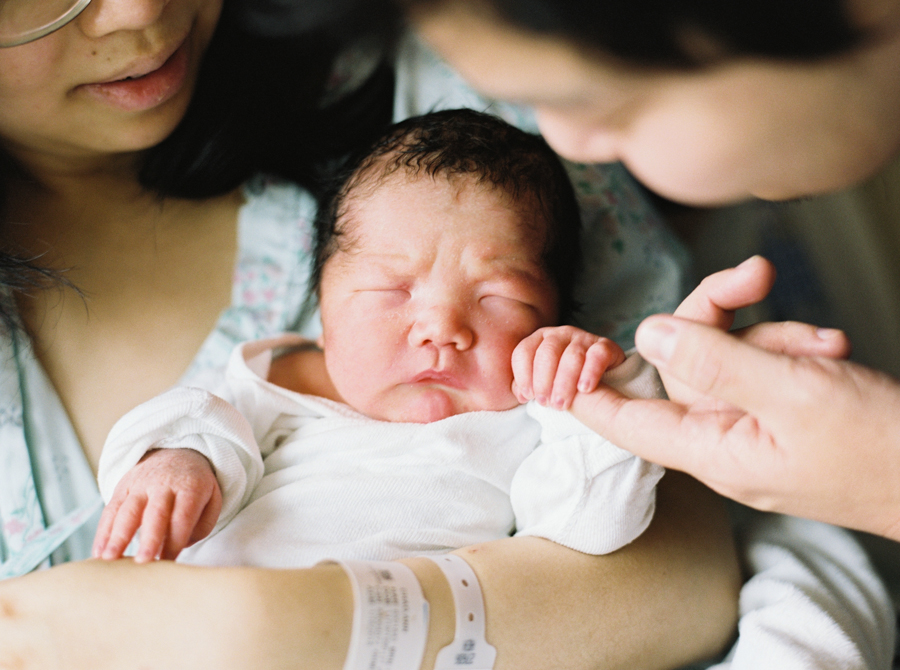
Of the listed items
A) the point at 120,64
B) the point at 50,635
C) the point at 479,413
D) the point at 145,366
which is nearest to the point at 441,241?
the point at 479,413

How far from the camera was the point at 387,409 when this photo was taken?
123 cm

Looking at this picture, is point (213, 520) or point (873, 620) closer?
point (213, 520)

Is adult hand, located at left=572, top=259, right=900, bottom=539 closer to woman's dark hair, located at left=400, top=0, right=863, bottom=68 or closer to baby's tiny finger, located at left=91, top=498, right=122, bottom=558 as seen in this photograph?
woman's dark hair, located at left=400, top=0, right=863, bottom=68

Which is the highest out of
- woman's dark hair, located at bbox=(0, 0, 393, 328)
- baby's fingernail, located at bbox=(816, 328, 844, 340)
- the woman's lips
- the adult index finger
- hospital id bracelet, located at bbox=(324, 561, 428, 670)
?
the woman's lips

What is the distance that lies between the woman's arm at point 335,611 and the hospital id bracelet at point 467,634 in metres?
0.01

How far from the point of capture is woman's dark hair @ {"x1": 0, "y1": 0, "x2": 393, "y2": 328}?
1404 millimetres

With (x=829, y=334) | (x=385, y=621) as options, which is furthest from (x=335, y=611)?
(x=829, y=334)

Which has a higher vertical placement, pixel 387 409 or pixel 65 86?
pixel 65 86

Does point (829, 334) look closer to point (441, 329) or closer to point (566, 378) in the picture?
point (566, 378)

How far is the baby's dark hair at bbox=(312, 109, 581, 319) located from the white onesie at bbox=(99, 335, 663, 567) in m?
0.31

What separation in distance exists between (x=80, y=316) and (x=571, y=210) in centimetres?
99

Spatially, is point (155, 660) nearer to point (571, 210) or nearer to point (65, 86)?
point (65, 86)

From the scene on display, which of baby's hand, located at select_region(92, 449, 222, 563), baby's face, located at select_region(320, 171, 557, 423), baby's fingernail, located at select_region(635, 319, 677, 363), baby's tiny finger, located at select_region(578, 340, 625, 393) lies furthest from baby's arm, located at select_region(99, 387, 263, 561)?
baby's fingernail, located at select_region(635, 319, 677, 363)

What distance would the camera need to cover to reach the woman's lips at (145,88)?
1.13m
